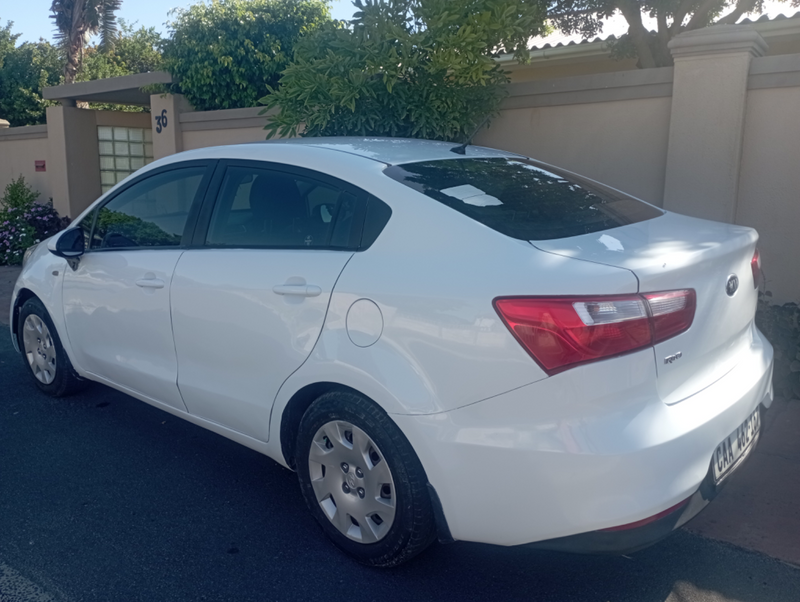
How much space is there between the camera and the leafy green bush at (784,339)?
4855 mm

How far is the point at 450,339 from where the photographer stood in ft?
8.74

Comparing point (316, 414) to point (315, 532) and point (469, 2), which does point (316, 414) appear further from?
point (469, 2)

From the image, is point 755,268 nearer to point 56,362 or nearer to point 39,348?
point 56,362

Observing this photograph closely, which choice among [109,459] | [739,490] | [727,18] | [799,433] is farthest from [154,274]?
[727,18]

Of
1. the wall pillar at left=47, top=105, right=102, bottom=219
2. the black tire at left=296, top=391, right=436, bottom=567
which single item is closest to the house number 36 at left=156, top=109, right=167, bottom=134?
the wall pillar at left=47, top=105, right=102, bottom=219

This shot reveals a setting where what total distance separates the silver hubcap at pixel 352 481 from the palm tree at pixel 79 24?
19.4m

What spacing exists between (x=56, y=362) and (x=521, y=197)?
3237mm

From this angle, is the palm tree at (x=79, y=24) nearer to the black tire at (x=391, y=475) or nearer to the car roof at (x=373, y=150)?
the car roof at (x=373, y=150)

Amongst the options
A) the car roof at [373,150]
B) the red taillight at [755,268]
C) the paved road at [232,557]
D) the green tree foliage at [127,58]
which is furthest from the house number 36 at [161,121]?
the green tree foliage at [127,58]

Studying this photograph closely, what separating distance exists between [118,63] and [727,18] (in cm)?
2264

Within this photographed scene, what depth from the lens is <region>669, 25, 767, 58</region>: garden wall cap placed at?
534 centimetres

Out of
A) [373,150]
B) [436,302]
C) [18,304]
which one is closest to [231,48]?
[18,304]

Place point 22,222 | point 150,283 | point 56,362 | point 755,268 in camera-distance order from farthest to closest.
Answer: point 22,222 < point 56,362 < point 150,283 < point 755,268

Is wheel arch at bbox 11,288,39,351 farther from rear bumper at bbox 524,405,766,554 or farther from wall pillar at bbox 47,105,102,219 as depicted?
wall pillar at bbox 47,105,102,219
